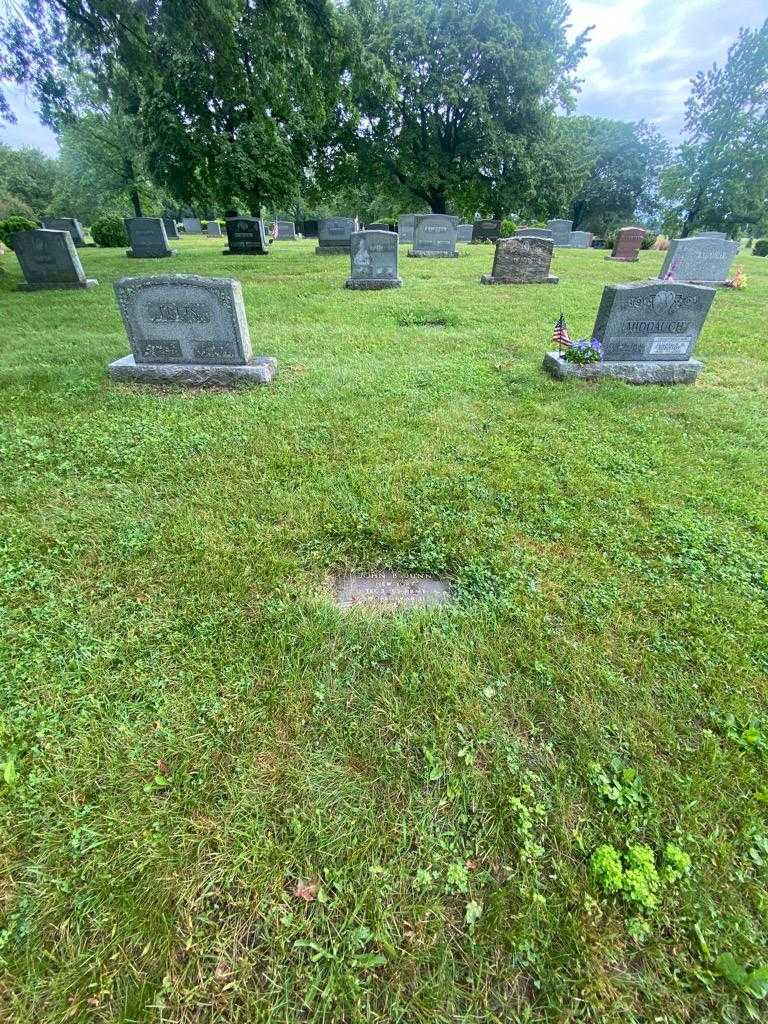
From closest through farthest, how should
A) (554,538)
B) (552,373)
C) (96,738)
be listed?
1. (96,738)
2. (554,538)
3. (552,373)

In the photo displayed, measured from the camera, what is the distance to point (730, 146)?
23.0 meters

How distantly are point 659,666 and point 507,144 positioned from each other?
1071 inches

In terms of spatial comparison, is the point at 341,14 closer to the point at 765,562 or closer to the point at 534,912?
the point at 765,562

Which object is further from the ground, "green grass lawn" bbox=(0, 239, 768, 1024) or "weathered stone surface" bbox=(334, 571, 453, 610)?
"green grass lawn" bbox=(0, 239, 768, 1024)

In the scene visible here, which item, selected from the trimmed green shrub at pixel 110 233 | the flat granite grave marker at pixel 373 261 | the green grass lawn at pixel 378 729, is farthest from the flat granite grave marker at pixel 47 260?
the trimmed green shrub at pixel 110 233

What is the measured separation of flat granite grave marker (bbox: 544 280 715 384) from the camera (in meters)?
4.94

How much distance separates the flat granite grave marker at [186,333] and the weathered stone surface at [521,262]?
29.3 ft

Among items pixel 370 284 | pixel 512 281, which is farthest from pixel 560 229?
pixel 370 284

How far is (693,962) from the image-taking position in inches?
48.9

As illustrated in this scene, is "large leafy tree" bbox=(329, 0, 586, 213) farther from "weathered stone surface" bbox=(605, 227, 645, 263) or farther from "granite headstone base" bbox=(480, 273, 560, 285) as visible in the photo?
"granite headstone base" bbox=(480, 273, 560, 285)

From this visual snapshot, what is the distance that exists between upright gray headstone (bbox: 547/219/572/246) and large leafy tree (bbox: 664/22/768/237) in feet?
20.3

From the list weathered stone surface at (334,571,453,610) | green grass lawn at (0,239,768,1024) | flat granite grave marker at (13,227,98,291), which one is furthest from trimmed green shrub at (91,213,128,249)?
weathered stone surface at (334,571,453,610)

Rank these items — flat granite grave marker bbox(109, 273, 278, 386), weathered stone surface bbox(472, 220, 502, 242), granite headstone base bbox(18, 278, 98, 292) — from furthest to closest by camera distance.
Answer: weathered stone surface bbox(472, 220, 502, 242) → granite headstone base bbox(18, 278, 98, 292) → flat granite grave marker bbox(109, 273, 278, 386)

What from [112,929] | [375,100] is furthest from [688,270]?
[375,100]
